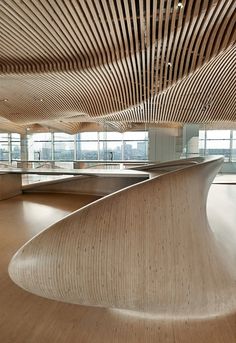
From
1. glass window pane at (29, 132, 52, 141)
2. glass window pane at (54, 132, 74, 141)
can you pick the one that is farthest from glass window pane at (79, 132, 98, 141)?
glass window pane at (29, 132, 52, 141)

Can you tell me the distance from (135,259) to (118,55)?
5.63m

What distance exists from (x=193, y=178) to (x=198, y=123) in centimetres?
1361

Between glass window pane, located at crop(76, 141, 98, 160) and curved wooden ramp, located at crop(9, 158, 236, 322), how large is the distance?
16.3 meters

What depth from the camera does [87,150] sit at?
19547 mm

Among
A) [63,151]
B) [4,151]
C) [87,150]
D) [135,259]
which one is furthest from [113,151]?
[135,259]

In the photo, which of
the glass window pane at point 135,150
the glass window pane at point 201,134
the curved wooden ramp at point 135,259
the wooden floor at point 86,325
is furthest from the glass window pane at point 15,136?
the curved wooden ramp at point 135,259

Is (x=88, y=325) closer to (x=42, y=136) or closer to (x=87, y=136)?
(x=87, y=136)

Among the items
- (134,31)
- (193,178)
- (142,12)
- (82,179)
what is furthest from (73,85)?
(193,178)

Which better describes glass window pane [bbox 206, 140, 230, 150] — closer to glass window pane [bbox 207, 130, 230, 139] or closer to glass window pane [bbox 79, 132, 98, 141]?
glass window pane [bbox 207, 130, 230, 139]

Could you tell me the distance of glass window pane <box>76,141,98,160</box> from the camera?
18763 millimetres

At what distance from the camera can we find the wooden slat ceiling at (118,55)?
459 cm

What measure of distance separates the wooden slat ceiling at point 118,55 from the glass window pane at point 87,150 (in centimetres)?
656

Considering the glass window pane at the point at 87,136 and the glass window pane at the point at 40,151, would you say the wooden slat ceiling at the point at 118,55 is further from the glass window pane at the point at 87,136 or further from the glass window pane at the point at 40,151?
the glass window pane at the point at 40,151

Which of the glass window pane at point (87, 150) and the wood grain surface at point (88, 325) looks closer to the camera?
the wood grain surface at point (88, 325)
